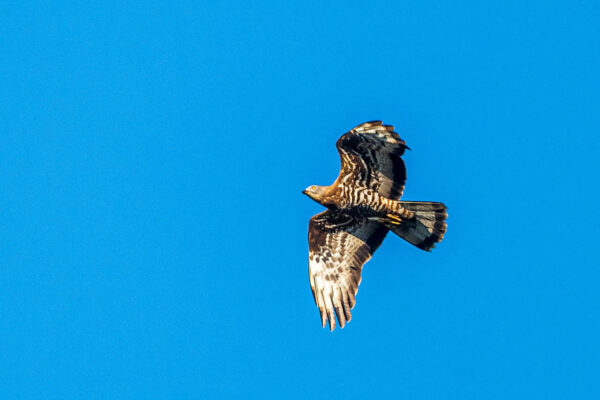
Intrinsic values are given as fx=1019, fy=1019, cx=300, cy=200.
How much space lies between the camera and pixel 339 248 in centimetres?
2091

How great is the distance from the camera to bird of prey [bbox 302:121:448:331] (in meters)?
19.8

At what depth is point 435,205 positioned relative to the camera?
2009 centimetres

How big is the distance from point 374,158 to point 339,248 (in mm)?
2157

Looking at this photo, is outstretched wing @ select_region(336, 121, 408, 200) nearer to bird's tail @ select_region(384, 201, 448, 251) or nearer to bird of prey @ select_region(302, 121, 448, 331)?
bird of prey @ select_region(302, 121, 448, 331)

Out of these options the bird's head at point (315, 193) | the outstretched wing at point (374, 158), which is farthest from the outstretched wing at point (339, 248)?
the outstretched wing at point (374, 158)

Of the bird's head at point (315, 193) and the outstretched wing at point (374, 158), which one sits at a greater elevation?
the outstretched wing at point (374, 158)

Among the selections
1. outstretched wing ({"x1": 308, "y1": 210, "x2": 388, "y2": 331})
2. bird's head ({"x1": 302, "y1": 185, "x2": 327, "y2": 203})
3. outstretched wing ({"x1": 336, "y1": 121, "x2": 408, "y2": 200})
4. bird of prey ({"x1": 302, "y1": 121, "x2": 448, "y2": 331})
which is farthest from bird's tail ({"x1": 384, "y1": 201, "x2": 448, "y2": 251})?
bird's head ({"x1": 302, "y1": 185, "x2": 327, "y2": 203})

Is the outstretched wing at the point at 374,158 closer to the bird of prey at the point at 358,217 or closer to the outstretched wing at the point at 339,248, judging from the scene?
the bird of prey at the point at 358,217

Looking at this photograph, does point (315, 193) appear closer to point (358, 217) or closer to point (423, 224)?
point (358, 217)

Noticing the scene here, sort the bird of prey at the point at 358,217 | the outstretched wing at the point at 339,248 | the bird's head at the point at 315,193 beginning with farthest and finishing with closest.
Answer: the outstretched wing at the point at 339,248 < the bird's head at the point at 315,193 < the bird of prey at the point at 358,217

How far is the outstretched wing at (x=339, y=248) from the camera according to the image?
20.5 m

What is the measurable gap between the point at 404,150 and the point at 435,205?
1347 millimetres

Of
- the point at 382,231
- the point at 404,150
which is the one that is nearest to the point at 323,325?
the point at 382,231

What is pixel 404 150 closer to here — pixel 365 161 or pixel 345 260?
pixel 365 161
